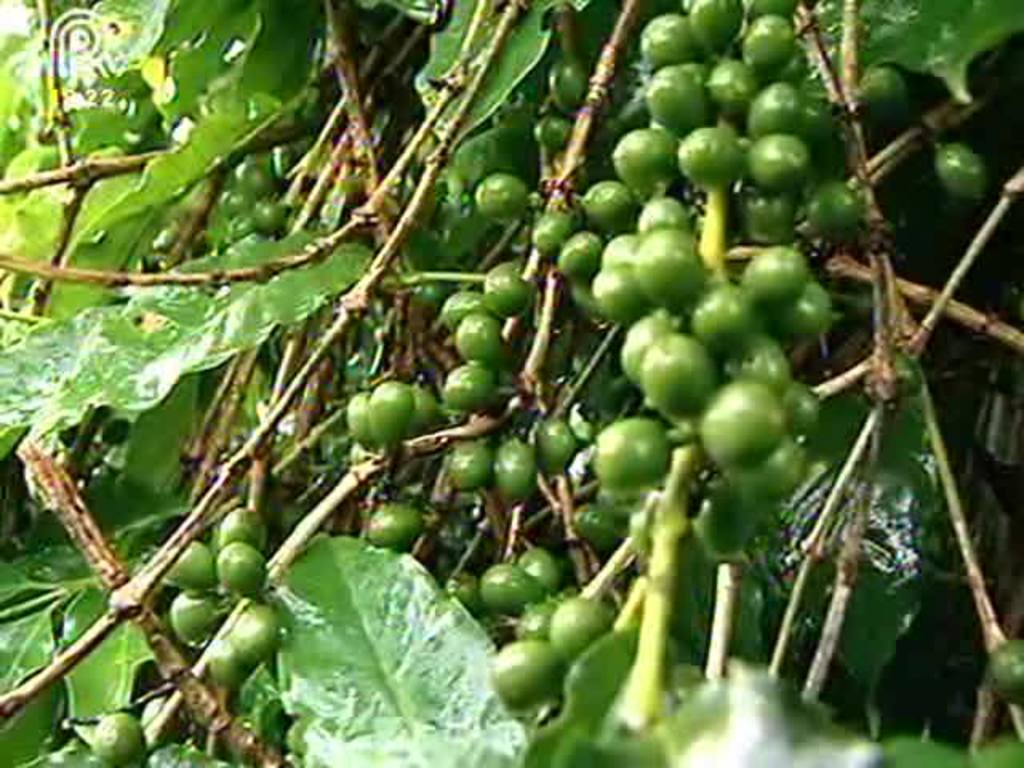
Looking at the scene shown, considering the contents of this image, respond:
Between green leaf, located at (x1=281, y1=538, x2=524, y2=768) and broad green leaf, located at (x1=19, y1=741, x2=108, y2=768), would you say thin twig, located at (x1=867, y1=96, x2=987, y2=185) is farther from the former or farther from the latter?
broad green leaf, located at (x1=19, y1=741, x2=108, y2=768)

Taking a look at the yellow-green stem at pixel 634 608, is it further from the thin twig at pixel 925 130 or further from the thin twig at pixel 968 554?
the thin twig at pixel 925 130

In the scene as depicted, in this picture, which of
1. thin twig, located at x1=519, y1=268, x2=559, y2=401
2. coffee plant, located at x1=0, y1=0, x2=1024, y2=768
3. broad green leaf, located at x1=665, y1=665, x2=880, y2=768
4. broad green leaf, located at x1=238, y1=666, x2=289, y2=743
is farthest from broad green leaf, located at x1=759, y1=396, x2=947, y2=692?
broad green leaf, located at x1=665, y1=665, x2=880, y2=768

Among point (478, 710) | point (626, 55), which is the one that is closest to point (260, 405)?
point (626, 55)

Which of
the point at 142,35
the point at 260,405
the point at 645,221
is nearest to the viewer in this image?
the point at 645,221

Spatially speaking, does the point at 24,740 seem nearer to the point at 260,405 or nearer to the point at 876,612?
the point at 260,405

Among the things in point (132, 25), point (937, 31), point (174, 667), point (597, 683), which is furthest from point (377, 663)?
point (132, 25)

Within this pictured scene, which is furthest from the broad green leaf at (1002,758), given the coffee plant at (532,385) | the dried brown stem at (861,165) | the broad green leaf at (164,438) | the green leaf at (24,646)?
the broad green leaf at (164,438)

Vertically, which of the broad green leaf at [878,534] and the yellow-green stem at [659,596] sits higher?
the yellow-green stem at [659,596]
